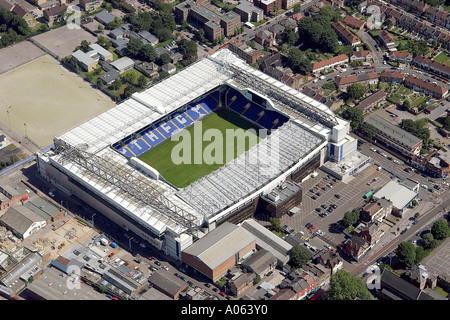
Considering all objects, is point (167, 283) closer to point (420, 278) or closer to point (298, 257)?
point (298, 257)

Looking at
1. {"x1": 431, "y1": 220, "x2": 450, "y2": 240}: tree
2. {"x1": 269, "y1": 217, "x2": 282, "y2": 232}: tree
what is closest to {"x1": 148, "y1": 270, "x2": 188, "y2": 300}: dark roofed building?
{"x1": 269, "y1": 217, "x2": 282, "y2": 232}: tree

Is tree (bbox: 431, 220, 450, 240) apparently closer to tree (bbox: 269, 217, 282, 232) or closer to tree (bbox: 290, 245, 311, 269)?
tree (bbox: 290, 245, 311, 269)

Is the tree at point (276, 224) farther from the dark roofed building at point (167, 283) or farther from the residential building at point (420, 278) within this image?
the residential building at point (420, 278)

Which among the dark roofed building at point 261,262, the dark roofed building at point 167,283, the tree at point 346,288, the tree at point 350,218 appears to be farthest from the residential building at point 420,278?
the dark roofed building at point 167,283

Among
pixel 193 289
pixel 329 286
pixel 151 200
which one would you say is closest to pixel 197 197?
pixel 151 200

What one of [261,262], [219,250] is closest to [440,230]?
[261,262]

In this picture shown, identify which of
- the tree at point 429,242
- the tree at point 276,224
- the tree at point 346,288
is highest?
the tree at point 346,288
